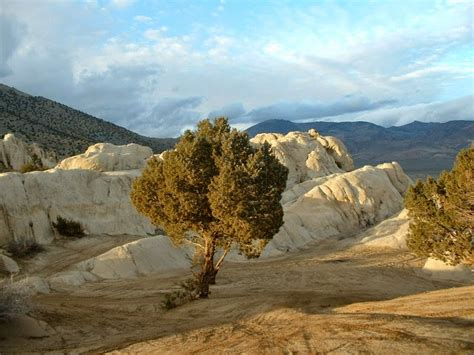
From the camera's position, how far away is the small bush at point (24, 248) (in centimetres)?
3887

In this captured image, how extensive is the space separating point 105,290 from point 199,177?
1208 centimetres

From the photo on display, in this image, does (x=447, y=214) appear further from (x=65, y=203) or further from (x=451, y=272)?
(x=65, y=203)

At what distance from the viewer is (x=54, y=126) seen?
117188 mm

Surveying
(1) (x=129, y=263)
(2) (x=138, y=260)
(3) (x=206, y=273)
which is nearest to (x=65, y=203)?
(2) (x=138, y=260)

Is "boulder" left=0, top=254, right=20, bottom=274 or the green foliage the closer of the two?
the green foliage

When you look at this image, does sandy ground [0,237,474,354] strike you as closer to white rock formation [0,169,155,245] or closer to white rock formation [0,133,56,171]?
white rock formation [0,169,155,245]

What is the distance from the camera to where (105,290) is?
2916cm

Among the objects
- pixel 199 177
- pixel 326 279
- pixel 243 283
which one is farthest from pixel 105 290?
pixel 326 279

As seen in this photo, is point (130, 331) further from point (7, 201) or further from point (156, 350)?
point (7, 201)

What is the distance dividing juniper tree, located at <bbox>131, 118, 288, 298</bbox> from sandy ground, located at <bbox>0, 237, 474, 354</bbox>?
3050 mm

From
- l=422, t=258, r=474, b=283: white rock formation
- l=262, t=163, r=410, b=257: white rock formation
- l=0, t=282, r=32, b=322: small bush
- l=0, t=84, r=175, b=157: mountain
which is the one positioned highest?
l=0, t=84, r=175, b=157: mountain

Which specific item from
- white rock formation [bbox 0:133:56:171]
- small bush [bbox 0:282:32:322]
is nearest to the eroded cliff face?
white rock formation [bbox 0:133:56:171]

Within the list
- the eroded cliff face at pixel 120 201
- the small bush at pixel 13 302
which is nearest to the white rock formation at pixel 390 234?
the eroded cliff face at pixel 120 201

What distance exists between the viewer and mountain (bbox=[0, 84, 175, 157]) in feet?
339
